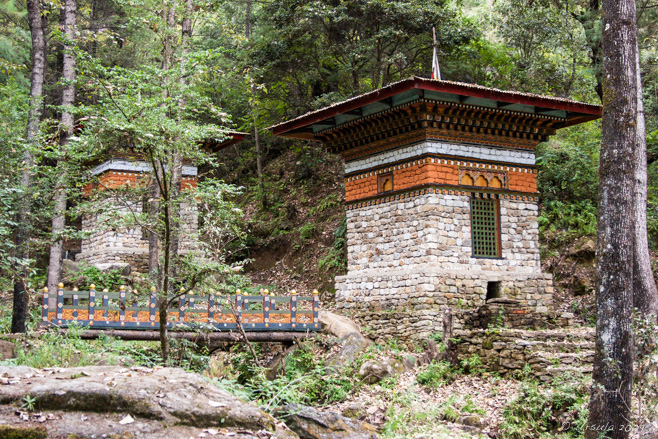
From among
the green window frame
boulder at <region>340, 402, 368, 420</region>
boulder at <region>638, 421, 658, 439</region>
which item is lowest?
boulder at <region>340, 402, 368, 420</region>

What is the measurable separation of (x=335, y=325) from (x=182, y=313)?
148 inches

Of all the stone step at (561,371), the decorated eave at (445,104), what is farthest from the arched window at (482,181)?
the stone step at (561,371)

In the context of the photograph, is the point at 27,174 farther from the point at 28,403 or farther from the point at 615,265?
the point at 615,265

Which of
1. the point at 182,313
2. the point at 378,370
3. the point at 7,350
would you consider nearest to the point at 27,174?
the point at 182,313

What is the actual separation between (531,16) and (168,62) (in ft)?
52.5

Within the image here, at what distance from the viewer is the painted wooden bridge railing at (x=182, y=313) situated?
→ 12.3 m

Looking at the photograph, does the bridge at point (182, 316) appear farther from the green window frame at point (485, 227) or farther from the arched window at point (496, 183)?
the arched window at point (496, 183)

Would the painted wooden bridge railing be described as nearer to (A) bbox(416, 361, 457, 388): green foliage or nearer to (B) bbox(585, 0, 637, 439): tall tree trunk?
(A) bbox(416, 361, 457, 388): green foliage

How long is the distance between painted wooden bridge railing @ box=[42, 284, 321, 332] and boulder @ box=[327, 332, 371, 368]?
33.2 inches

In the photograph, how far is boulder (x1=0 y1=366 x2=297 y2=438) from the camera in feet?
19.0

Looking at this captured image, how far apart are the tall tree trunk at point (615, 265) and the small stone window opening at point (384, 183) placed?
844cm

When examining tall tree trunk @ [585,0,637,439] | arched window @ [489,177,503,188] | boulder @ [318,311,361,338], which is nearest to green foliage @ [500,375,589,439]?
tall tree trunk @ [585,0,637,439]

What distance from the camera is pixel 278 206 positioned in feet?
86.9

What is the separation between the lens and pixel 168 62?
49.9 feet
